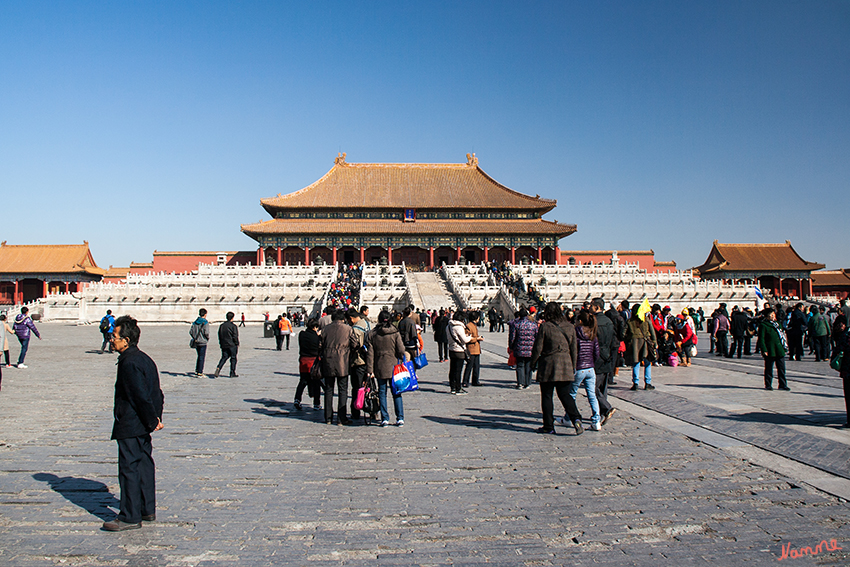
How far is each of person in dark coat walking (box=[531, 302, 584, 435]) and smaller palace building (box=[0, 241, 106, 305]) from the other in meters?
53.1

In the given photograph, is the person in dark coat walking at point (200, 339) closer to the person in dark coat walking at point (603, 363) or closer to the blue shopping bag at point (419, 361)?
the blue shopping bag at point (419, 361)

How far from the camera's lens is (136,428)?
416 centimetres

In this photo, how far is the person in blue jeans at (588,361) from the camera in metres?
6.88

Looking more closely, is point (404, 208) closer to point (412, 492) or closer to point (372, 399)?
point (372, 399)

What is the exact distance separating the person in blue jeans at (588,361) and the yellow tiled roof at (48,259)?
2131 inches

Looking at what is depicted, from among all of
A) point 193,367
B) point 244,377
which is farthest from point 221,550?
point 193,367

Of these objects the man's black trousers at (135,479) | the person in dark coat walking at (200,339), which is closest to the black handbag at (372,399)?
the man's black trousers at (135,479)

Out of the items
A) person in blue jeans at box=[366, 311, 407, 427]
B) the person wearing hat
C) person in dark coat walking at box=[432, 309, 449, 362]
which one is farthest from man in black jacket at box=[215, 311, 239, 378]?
the person wearing hat

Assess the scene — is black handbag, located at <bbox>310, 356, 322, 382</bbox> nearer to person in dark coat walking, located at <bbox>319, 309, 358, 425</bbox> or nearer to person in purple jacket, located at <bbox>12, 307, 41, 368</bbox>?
person in dark coat walking, located at <bbox>319, 309, 358, 425</bbox>

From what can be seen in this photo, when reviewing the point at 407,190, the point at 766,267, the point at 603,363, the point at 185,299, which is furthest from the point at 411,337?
the point at 766,267

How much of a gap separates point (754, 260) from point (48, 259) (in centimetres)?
6236

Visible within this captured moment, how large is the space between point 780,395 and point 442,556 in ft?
25.5

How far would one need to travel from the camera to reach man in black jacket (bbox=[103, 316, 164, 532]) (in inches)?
160

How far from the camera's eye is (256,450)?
19.6 ft
